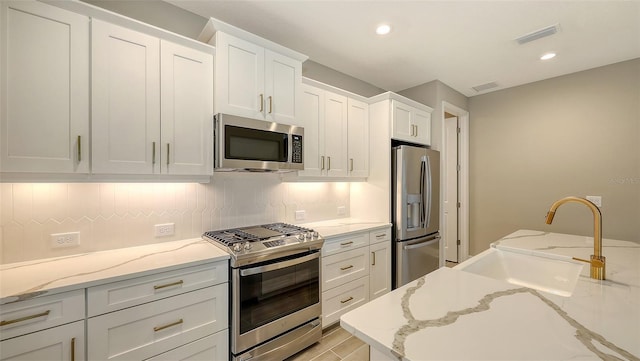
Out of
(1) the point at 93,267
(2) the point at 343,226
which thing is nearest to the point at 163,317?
(1) the point at 93,267

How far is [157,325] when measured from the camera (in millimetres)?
1489

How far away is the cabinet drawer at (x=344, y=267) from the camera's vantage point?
232 cm

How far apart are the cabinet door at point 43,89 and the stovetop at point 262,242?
0.92m

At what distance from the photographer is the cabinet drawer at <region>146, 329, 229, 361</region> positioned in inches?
60.7

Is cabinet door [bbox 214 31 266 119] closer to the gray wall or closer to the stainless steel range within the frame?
the stainless steel range

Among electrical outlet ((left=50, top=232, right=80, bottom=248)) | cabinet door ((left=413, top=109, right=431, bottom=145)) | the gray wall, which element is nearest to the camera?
electrical outlet ((left=50, top=232, right=80, bottom=248))

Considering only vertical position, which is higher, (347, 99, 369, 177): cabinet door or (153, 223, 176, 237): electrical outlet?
(347, 99, 369, 177): cabinet door

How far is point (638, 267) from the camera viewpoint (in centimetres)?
150

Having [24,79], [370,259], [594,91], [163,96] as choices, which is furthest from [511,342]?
[594,91]

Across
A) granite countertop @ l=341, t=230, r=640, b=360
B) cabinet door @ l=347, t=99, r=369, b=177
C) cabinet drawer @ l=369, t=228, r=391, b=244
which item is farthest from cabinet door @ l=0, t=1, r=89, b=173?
cabinet drawer @ l=369, t=228, r=391, b=244

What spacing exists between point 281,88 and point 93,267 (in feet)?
5.73

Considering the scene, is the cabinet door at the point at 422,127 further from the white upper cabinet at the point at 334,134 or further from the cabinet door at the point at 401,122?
the white upper cabinet at the point at 334,134

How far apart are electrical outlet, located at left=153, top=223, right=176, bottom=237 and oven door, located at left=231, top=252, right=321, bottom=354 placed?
0.67 m

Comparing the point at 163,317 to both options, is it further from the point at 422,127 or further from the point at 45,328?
the point at 422,127
